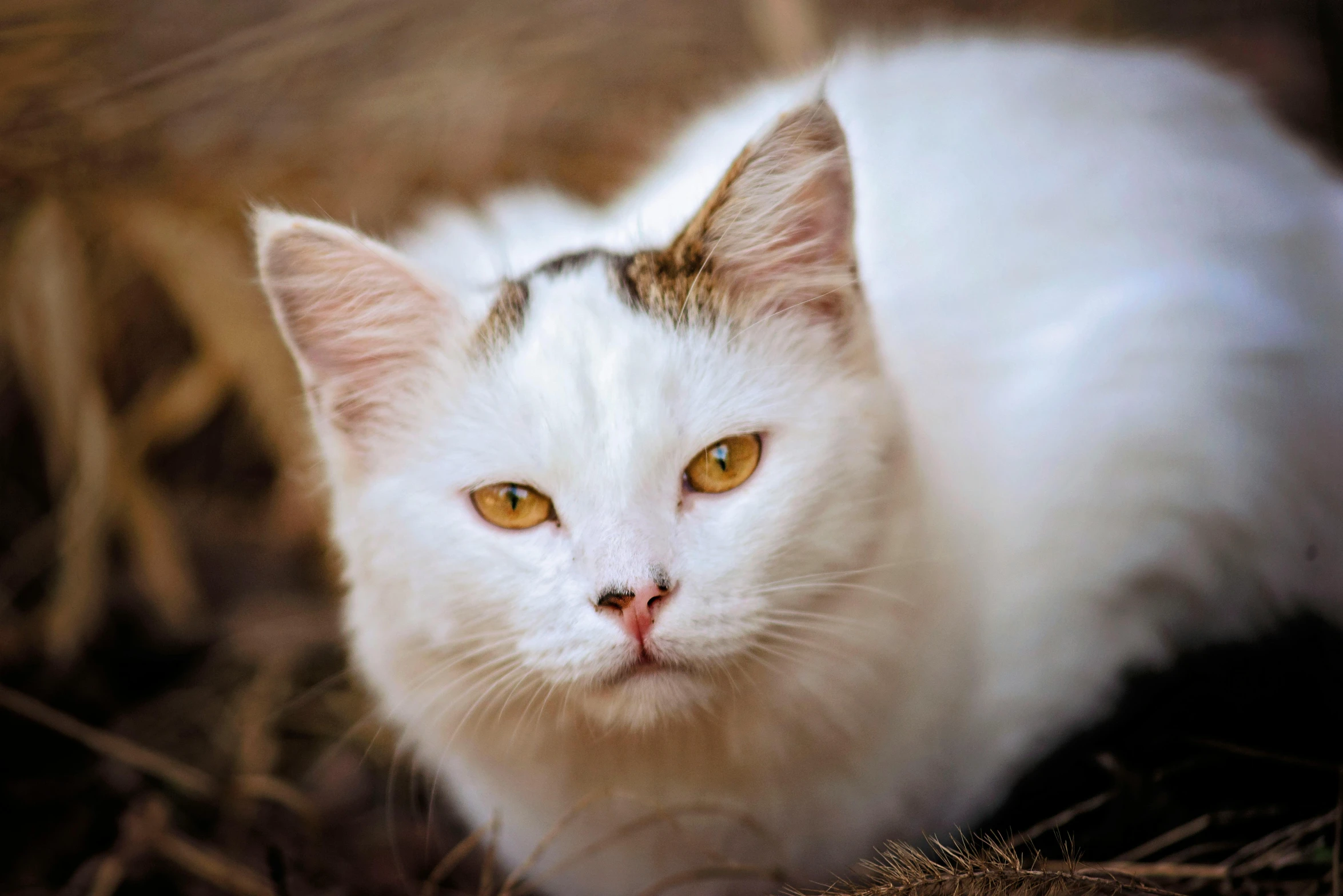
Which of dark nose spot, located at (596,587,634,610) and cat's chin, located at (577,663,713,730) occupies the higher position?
dark nose spot, located at (596,587,634,610)

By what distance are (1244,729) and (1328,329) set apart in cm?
42

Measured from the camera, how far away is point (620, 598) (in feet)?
2.21

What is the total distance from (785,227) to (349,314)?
0.40 metres

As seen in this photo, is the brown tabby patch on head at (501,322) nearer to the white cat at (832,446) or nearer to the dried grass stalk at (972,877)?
the white cat at (832,446)

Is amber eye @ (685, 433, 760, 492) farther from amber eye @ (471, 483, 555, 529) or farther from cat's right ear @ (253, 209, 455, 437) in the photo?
cat's right ear @ (253, 209, 455, 437)

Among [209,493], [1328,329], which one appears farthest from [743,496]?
[209,493]

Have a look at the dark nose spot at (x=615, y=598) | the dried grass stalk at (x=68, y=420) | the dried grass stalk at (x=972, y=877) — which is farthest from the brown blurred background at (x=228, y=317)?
the dark nose spot at (x=615, y=598)

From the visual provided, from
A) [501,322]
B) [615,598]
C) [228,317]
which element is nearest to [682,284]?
[501,322]

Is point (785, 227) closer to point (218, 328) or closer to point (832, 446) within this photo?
point (832, 446)

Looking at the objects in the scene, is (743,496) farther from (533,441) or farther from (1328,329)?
(1328,329)

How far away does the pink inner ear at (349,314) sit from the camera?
77 centimetres

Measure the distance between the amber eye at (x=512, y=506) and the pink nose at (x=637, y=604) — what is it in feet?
0.36

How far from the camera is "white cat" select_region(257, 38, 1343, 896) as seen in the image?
74cm

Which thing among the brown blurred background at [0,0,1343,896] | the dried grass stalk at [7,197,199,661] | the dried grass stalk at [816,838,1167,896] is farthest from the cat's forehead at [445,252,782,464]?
the dried grass stalk at [7,197,199,661]
